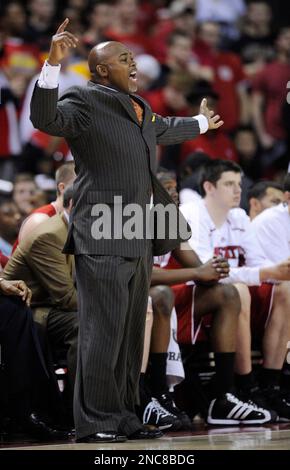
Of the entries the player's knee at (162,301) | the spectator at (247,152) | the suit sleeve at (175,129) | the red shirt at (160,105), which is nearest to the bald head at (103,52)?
the suit sleeve at (175,129)

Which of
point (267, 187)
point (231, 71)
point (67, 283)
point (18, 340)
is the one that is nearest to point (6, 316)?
point (18, 340)

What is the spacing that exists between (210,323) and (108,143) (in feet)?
5.68

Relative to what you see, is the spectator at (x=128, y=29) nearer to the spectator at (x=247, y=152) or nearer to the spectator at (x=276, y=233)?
the spectator at (x=247, y=152)

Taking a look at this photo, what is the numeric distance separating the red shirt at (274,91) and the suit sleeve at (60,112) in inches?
256

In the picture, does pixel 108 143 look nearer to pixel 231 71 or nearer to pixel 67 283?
pixel 67 283

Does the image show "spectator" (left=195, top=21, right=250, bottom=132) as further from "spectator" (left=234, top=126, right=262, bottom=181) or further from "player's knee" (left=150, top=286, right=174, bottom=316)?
"player's knee" (left=150, top=286, right=174, bottom=316)

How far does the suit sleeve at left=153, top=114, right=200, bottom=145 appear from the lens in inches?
175

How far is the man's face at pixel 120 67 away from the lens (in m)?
4.28

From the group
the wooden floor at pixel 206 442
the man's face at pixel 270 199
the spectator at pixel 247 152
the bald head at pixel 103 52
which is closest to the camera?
the wooden floor at pixel 206 442

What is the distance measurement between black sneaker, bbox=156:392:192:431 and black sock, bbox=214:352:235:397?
0.32m

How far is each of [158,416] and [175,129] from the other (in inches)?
59.2

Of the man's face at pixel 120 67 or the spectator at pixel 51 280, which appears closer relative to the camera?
the man's face at pixel 120 67

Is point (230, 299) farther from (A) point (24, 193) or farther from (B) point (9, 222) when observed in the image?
(A) point (24, 193)

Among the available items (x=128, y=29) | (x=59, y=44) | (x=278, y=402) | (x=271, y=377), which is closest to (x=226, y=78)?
(x=128, y=29)
